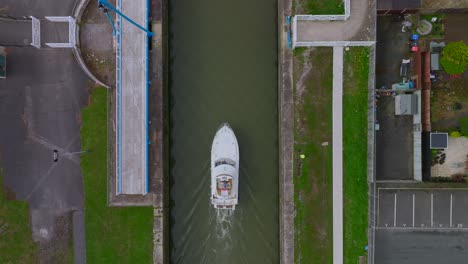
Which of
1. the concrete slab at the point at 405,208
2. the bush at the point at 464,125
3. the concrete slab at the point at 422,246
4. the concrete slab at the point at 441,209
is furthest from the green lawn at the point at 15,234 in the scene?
the bush at the point at 464,125

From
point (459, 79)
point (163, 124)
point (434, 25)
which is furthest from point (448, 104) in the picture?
point (163, 124)

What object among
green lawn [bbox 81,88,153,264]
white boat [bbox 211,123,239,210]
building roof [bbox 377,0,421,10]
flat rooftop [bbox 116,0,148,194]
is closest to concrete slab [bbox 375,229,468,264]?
white boat [bbox 211,123,239,210]

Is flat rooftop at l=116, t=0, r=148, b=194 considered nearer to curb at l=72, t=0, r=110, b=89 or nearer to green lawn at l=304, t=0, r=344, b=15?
curb at l=72, t=0, r=110, b=89

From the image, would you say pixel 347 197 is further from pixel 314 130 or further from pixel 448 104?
pixel 448 104

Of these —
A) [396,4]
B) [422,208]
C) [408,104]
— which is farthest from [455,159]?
[396,4]

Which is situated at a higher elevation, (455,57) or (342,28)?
(342,28)

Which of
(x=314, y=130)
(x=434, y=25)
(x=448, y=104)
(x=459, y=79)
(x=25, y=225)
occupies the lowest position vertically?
(x=25, y=225)

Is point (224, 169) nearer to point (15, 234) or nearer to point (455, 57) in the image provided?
point (15, 234)
